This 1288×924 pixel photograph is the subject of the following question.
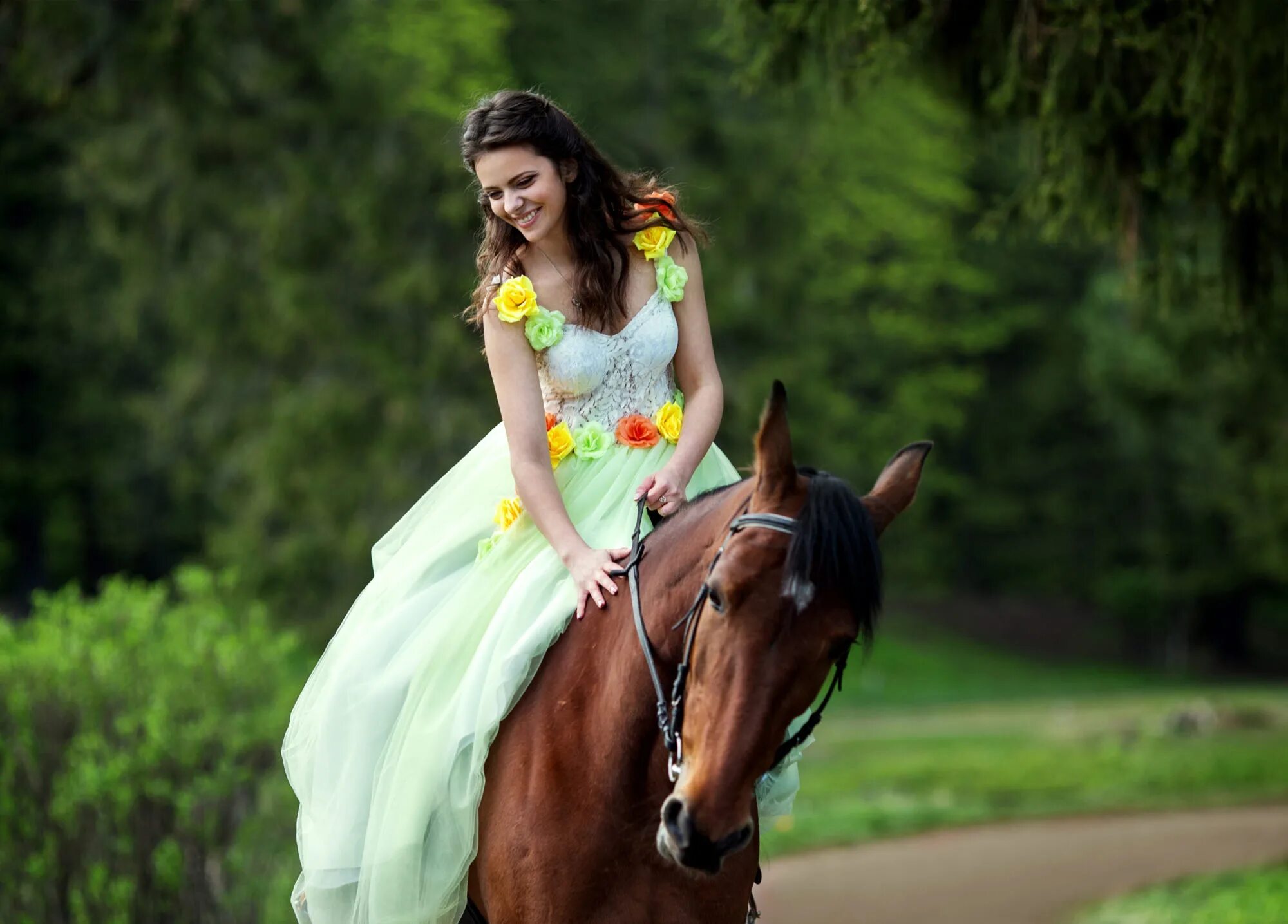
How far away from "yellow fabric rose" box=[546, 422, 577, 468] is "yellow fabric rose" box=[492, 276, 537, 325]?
32cm

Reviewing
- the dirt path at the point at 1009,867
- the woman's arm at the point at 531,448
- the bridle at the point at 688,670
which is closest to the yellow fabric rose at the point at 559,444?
the woman's arm at the point at 531,448

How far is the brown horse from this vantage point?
277 cm

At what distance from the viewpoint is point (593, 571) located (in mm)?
3557

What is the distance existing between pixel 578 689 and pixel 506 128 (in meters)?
1.38

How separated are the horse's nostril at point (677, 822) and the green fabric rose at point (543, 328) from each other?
1.36m

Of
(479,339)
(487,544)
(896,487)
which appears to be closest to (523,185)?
(487,544)

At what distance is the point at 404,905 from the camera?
3.67m

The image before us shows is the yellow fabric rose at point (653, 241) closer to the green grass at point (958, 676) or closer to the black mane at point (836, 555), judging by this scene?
the black mane at point (836, 555)

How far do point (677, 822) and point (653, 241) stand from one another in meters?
1.69

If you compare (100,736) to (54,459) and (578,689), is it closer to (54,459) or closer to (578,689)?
(578,689)

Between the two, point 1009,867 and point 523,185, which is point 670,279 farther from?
point 1009,867

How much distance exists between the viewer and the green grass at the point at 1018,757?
14.0m

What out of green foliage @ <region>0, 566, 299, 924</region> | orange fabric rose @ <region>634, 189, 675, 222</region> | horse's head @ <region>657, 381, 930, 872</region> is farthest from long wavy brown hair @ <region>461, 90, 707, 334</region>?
green foliage @ <region>0, 566, 299, 924</region>

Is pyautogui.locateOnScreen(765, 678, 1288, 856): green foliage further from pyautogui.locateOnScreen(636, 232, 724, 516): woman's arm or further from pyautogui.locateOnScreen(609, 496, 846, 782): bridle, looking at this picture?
pyautogui.locateOnScreen(609, 496, 846, 782): bridle
